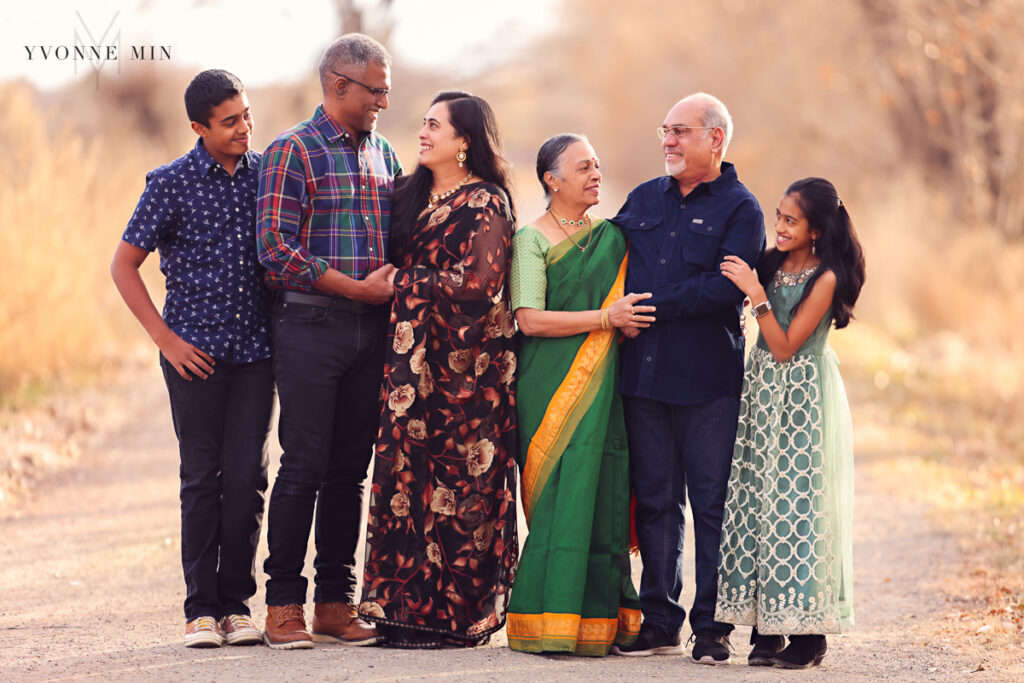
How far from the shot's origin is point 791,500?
402 centimetres

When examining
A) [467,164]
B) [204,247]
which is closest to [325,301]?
[204,247]

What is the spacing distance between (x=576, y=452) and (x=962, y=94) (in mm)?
10416

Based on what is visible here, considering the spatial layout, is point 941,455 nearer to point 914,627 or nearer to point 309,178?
point 914,627

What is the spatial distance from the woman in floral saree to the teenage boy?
49cm

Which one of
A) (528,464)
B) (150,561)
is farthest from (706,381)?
(150,561)

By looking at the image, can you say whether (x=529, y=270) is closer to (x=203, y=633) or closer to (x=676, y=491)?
(x=676, y=491)

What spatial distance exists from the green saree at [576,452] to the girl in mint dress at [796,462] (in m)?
0.40

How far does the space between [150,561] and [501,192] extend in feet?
9.29

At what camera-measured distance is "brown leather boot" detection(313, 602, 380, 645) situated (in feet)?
14.0

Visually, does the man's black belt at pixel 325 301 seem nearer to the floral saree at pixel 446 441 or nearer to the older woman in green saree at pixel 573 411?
the floral saree at pixel 446 441

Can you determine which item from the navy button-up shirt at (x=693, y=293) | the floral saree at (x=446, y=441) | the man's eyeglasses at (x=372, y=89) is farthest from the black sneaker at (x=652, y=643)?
the man's eyeglasses at (x=372, y=89)

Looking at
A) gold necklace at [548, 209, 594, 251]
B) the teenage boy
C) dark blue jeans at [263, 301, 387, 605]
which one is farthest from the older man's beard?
the teenage boy

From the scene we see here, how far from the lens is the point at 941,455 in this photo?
8305 millimetres

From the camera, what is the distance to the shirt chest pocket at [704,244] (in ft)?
13.5
